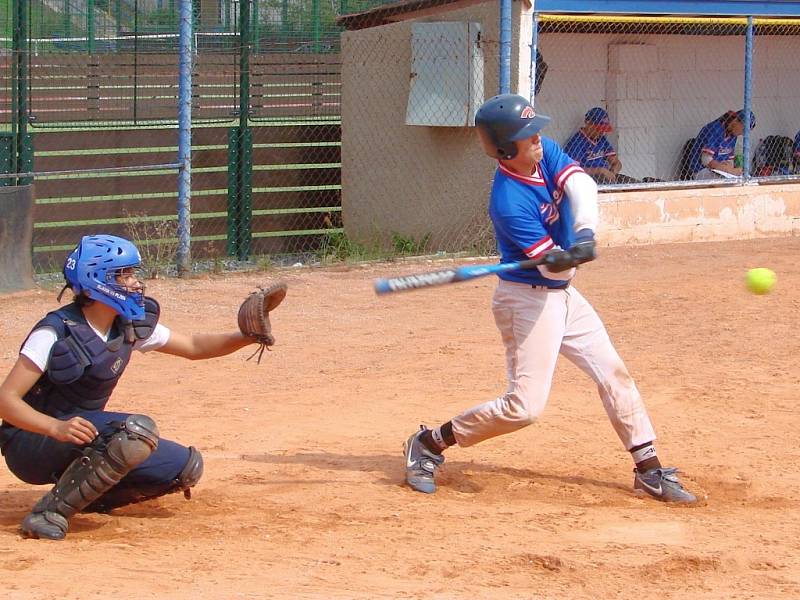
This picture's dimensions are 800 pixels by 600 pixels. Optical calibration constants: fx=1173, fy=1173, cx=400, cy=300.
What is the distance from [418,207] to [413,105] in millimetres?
1177

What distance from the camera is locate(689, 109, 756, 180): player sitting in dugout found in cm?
1384

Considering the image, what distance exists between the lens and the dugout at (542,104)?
1175 centimetres

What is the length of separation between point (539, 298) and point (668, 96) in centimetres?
1111

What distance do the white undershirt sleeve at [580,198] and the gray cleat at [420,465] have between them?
48.8 inches

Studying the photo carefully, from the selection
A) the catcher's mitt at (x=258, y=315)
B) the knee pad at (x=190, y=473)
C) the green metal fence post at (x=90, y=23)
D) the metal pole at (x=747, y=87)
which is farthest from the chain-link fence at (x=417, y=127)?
the knee pad at (x=190, y=473)

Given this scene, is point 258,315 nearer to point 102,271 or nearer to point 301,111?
point 102,271

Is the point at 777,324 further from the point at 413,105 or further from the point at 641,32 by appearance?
the point at 641,32

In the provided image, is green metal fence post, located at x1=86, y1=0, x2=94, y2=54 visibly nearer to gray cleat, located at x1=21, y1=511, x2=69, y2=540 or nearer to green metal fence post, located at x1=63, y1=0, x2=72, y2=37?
green metal fence post, located at x1=63, y1=0, x2=72, y2=37

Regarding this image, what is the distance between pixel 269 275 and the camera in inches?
421

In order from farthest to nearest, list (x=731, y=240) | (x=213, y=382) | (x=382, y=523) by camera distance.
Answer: (x=731, y=240), (x=213, y=382), (x=382, y=523)

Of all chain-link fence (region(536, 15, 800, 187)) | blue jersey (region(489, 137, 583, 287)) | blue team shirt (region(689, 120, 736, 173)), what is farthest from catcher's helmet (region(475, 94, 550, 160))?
Answer: blue team shirt (region(689, 120, 736, 173))

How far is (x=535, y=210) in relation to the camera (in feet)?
16.1

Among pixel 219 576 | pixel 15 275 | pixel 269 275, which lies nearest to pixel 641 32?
pixel 269 275

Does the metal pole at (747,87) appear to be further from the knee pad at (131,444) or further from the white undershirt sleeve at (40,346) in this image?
the white undershirt sleeve at (40,346)
